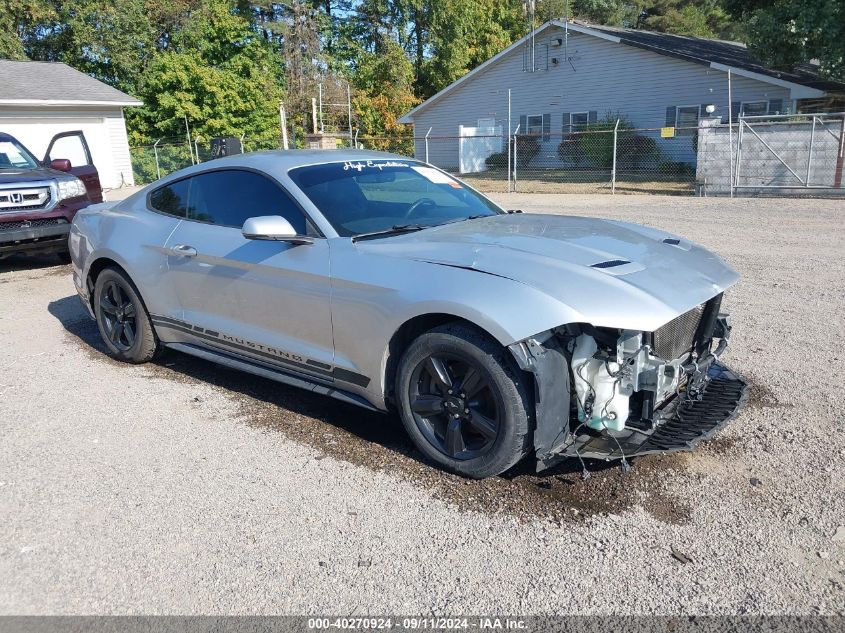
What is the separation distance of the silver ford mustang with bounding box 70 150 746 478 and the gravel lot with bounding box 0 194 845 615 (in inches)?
11.7

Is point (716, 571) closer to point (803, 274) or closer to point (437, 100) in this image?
point (803, 274)

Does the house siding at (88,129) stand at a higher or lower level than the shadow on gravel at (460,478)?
higher

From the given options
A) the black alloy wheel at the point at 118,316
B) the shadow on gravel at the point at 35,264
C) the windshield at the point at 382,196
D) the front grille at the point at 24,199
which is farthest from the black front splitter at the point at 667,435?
the shadow on gravel at the point at 35,264

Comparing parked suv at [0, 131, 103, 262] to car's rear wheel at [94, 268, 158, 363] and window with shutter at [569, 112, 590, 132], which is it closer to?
car's rear wheel at [94, 268, 158, 363]

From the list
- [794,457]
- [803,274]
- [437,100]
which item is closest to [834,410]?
[794,457]

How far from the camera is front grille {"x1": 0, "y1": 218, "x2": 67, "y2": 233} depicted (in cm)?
896

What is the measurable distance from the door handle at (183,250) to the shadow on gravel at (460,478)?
1.01 m

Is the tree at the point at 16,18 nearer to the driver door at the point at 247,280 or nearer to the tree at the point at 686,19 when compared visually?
the driver door at the point at 247,280

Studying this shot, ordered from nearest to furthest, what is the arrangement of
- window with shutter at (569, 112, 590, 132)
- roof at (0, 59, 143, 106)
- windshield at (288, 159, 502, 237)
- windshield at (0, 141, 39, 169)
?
windshield at (288, 159, 502, 237) → windshield at (0, 141, 39, 169) → roof at (0, 59, 143, 106) → window with shutter at (569, 112, 590, 132)

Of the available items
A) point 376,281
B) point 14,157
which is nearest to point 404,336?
point 376,281

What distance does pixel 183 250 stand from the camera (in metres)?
4.70

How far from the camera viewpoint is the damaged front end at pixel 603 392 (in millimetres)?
3127

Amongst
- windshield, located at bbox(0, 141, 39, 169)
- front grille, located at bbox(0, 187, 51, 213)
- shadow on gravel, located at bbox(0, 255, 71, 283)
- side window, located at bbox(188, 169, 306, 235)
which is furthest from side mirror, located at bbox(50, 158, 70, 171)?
side window, located at bbox(188, 169, 306, 235)

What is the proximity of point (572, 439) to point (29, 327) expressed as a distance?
5.82 metres
